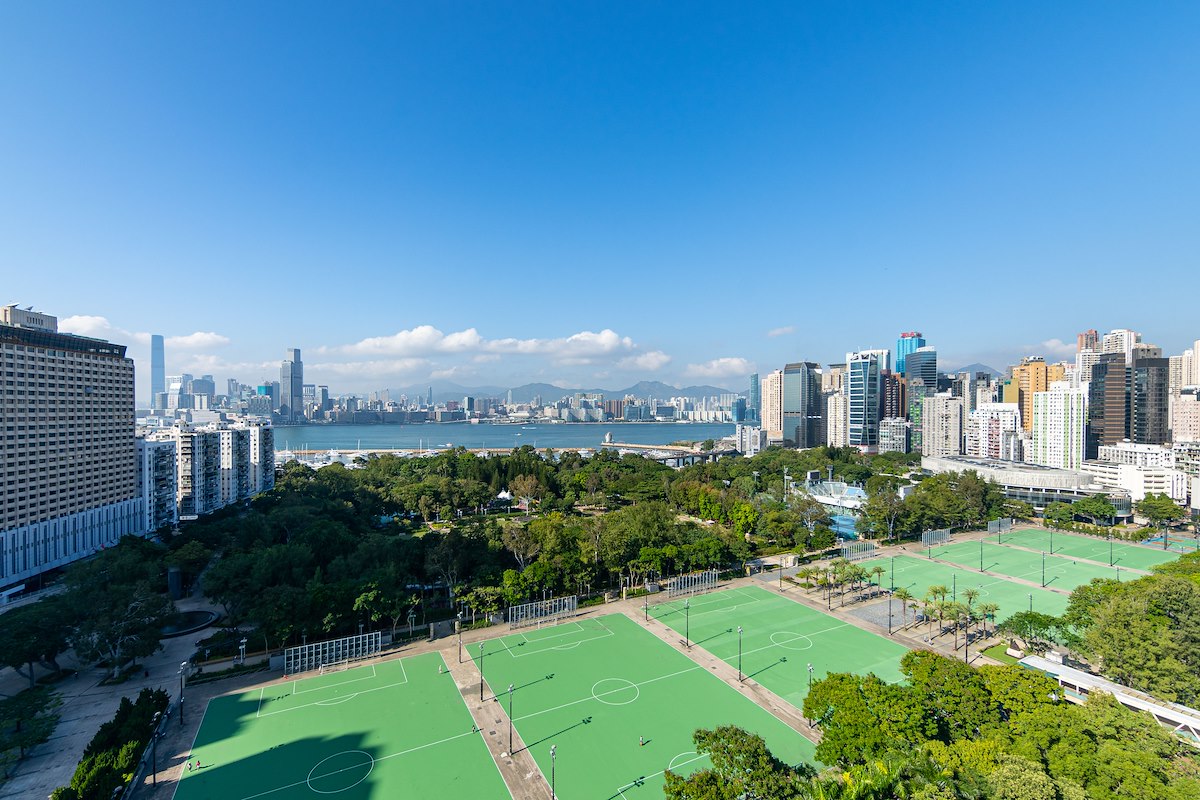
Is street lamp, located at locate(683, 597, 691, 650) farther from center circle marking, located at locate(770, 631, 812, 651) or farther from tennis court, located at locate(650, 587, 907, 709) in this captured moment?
center circle marking, located at locate(770, 631, 812, 651)

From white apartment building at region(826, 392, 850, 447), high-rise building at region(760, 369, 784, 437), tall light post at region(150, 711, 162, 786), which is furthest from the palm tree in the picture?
high-rise building at region(760, 369, 784, 437)

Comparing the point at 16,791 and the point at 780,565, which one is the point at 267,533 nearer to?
the point at 16,791

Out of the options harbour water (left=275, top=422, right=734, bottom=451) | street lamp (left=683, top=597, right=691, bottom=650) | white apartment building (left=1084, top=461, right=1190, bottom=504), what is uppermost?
white apartment building (left=1084, top=461, right=1190, bottom=504)

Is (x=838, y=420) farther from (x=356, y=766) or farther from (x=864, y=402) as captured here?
(x=356, y=766)

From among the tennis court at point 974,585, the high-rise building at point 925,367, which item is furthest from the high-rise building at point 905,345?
the tennis court at point 974,585

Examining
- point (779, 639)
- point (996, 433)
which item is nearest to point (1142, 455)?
point (996, 433)

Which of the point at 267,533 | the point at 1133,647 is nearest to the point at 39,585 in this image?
the point at 267,533
